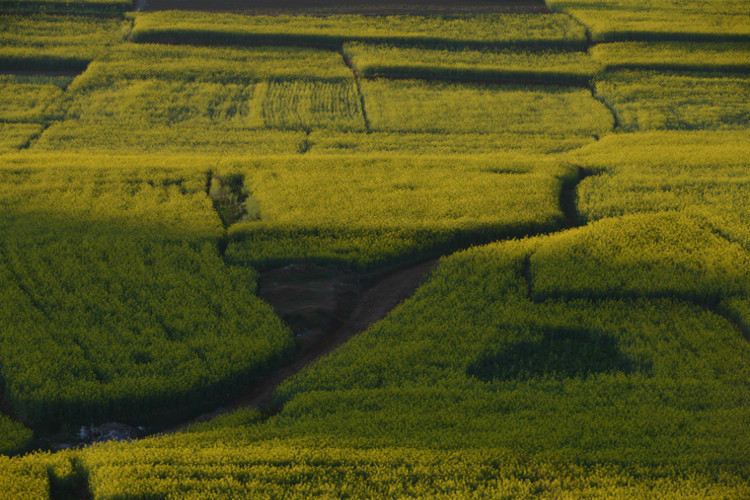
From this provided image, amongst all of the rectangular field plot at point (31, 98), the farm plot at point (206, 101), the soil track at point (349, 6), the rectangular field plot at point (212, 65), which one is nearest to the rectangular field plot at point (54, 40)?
the rectangular field plot at point (212, 65)

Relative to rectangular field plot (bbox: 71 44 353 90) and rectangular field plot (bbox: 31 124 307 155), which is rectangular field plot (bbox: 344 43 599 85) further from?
rectangular field plot (bbox: 31 124 307 155)

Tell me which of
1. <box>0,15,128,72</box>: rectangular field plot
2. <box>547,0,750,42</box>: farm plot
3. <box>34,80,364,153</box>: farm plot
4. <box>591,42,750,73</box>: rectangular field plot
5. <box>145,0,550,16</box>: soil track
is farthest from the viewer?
<box>145,0,550,16</box>: soil track

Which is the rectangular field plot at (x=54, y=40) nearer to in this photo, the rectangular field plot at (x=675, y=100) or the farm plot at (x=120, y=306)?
the farm plot at (x=120, y=306)

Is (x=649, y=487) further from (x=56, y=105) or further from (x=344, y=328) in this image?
(x=56, y=105)

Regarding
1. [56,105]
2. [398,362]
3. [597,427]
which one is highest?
[56,105]

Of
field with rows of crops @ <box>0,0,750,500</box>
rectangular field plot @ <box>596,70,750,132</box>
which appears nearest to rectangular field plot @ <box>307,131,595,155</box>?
field with rows of crops @ <box>0,0,750,500</box>

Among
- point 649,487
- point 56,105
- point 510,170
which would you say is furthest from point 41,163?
point 649,487
